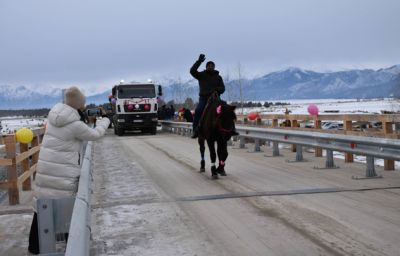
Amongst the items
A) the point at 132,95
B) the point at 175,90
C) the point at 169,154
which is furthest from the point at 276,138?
the point at 175,90

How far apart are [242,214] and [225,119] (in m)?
3.55

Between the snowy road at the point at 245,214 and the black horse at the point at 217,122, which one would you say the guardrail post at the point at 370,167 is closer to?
the snowy road at the point at 245,214

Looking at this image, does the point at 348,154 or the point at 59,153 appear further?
the point at 348,154

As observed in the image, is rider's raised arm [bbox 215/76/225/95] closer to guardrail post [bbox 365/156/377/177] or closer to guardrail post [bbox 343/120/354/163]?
guardrail post [bbox 365/156/377/177]

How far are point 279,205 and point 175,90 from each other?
10837cm

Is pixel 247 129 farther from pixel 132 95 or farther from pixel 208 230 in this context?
pixel 132 95

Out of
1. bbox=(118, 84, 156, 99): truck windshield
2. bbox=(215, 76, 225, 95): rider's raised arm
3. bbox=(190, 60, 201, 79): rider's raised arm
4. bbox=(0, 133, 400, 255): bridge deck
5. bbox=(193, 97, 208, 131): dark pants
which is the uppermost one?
bbox=(118, 84, 156, 99): truck windshield

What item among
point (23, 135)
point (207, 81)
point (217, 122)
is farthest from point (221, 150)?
point (23, 135)

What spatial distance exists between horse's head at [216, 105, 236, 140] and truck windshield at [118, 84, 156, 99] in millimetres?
21368

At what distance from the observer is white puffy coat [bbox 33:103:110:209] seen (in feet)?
18.6

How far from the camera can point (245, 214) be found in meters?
7.02

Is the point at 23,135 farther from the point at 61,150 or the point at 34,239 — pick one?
the point at 61,150

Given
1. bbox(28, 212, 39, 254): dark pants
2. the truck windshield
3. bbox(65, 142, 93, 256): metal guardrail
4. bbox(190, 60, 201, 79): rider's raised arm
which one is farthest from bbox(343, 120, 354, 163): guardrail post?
the truck windshield

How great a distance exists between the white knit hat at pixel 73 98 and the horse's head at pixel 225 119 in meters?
4.73
